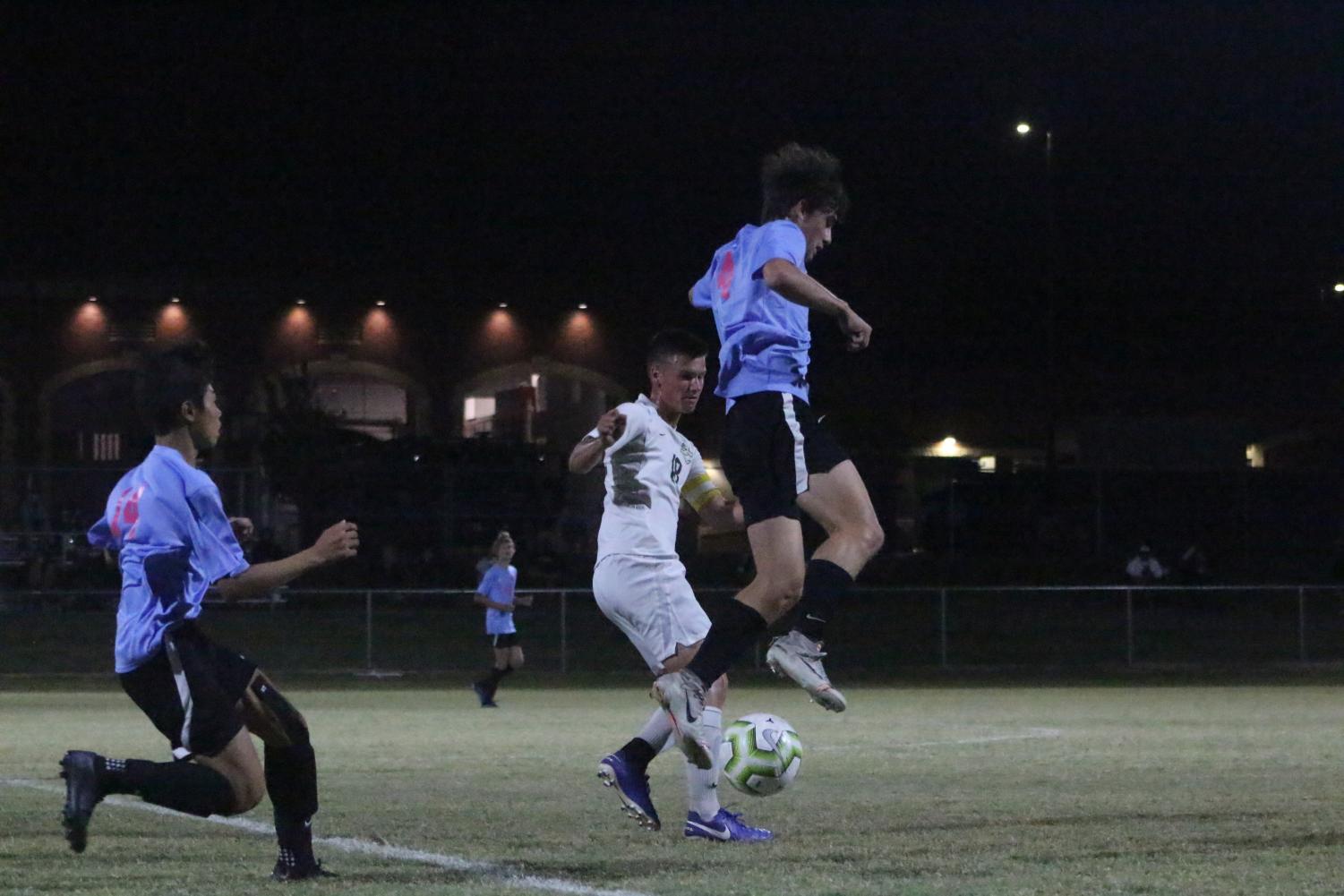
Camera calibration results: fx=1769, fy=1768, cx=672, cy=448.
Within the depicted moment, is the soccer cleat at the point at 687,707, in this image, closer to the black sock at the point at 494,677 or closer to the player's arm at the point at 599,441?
the player's arm at the point at 599,441

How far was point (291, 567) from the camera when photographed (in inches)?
243

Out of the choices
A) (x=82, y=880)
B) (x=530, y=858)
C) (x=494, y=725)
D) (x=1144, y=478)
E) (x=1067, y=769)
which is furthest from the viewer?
(x=1144, y=478)

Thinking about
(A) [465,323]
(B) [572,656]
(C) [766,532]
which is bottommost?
(B) [572,656]

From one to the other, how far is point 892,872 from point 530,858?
1.52m

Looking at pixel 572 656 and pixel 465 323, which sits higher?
pixel 465 323

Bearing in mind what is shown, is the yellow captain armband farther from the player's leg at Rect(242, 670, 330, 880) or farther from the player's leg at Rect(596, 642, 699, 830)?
the player's leg at Rect(242, 670, 330, 880)

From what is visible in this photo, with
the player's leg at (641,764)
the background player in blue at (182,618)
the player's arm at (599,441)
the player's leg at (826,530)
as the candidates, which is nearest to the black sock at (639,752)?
the player's leg at (641,764)

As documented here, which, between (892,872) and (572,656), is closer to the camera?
(892,872)

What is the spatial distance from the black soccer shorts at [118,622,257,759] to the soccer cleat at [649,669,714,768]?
1806 mm

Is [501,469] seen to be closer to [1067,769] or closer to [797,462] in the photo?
[1067,769]

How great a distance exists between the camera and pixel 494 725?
17250mm

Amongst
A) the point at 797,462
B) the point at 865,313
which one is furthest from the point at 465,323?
the point at 797,462

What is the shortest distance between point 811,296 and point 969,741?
27.9 ft

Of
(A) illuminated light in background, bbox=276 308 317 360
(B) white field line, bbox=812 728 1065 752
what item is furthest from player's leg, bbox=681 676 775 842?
(A) illuminated light in background, bbox=276 308 317 360
